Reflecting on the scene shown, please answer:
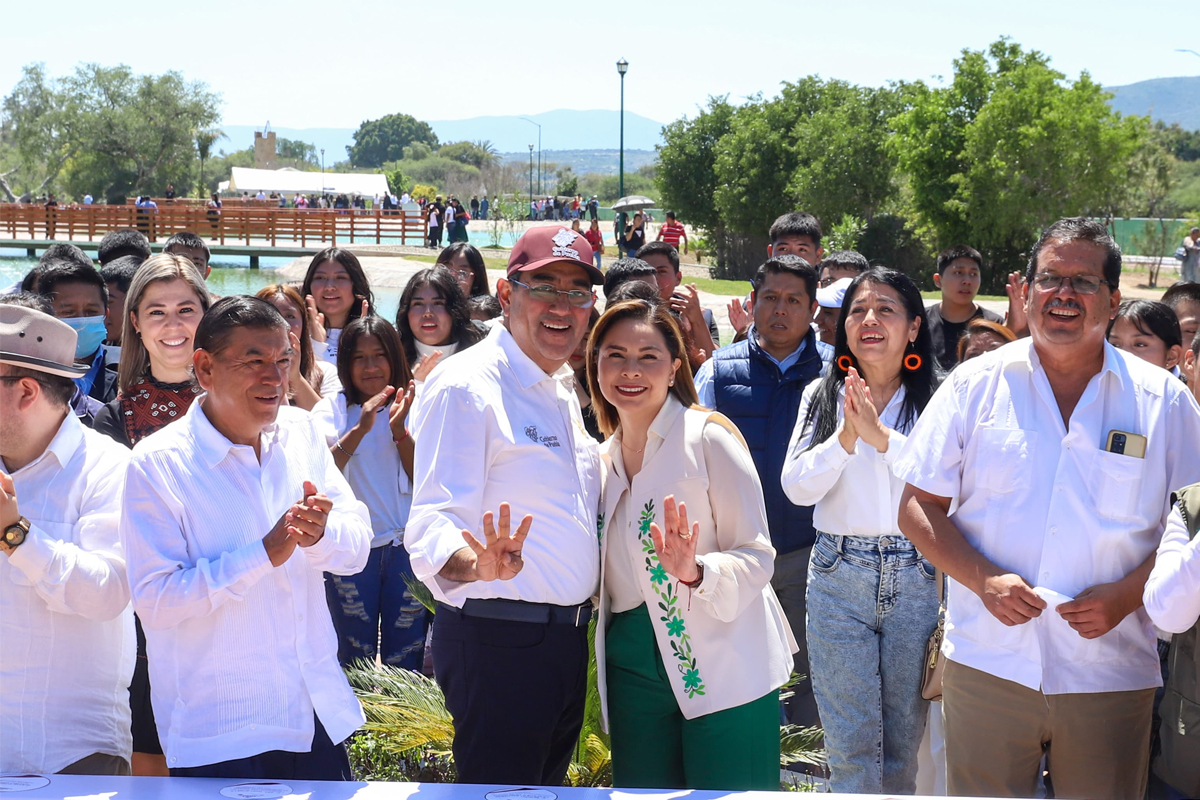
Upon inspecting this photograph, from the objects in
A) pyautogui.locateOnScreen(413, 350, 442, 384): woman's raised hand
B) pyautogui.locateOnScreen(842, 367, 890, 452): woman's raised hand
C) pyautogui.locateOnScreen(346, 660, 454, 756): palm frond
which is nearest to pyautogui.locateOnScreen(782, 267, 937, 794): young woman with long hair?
pyautogui.locateOnScreen(842, 367, 890, 452): woman's raised hand

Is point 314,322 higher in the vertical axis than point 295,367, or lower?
Answer: higher

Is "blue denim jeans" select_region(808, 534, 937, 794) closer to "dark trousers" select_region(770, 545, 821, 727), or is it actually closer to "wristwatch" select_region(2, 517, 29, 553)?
"dark trousers" select_region(770, 545, 821, 727)

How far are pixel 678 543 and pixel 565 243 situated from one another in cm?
95

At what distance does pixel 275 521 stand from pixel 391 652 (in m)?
2.58

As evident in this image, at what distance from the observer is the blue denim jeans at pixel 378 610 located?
5.24 m

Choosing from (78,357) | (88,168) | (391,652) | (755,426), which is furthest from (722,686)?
(88,168)

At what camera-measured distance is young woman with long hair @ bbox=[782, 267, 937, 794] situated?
3.97 m

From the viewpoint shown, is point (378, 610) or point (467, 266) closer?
point (378, 610)

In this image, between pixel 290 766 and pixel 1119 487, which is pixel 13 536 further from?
pixel 1119 487

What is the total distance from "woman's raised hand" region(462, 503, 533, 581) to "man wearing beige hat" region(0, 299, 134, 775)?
0.98m

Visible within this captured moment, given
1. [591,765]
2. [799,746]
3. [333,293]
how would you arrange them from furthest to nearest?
[333,293] < [799,746] < [591,765]

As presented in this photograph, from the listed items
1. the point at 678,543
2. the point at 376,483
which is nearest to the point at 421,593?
the point at 376,483

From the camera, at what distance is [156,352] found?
4176mm

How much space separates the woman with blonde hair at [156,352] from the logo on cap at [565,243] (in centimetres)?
161
